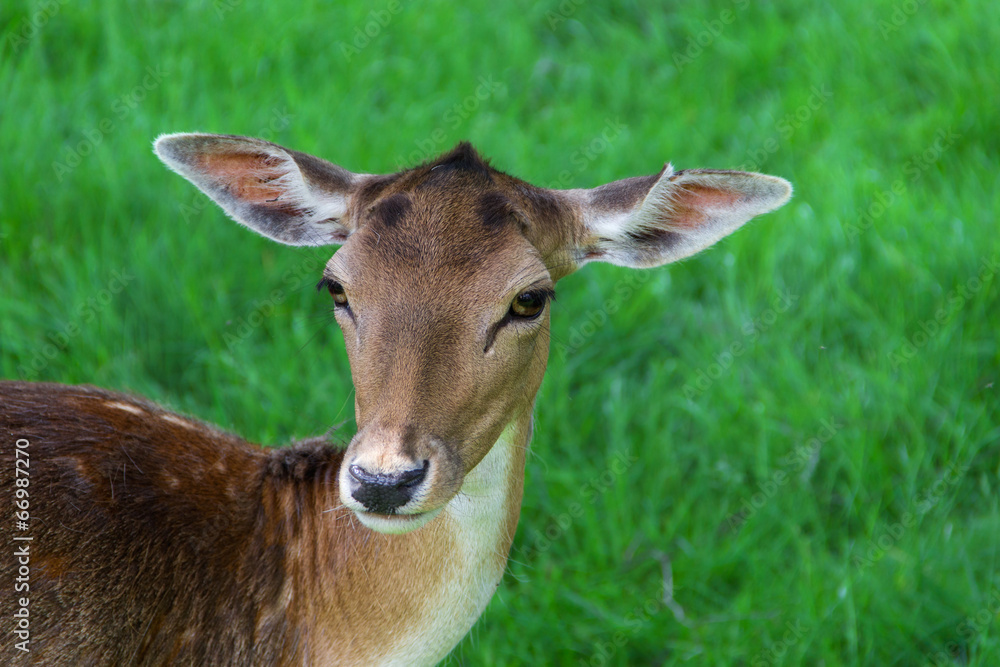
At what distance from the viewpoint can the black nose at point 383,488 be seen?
2877 millimetres

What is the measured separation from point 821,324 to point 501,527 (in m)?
2.98

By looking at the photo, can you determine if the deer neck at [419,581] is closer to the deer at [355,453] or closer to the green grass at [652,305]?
the deer at [355,453]

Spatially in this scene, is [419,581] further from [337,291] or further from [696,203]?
[696,203]

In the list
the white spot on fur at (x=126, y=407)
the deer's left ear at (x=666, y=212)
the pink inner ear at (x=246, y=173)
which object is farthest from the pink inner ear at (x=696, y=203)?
the white spot on fur at (x=126, y=407)

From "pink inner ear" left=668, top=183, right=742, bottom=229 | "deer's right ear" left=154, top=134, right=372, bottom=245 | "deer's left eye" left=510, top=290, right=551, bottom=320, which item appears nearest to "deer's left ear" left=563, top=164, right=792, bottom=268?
"pink inner ear" left=668, top=183, right=742, bottom=229

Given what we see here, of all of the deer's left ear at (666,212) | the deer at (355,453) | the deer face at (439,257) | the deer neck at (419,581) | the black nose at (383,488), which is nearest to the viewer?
the black nose at (383,488)

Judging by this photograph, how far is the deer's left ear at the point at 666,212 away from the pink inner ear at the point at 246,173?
1075 mm

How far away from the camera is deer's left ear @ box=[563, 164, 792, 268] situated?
3.64m

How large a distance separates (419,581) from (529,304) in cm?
100

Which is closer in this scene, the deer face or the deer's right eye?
the deer face

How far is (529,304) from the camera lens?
3334mm

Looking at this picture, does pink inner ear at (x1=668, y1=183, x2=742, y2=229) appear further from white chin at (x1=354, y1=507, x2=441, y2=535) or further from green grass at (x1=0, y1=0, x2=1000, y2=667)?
green grass at (x1=0, y1=0, x2=1000, y2=667)

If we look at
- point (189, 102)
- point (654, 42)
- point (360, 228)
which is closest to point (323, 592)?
point (360, 228)

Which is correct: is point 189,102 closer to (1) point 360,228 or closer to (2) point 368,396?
(1) point 360,228
